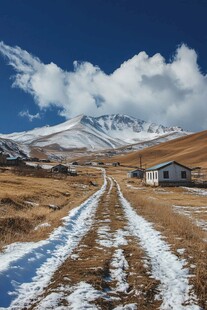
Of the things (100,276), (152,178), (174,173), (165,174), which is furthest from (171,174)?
(100,276)

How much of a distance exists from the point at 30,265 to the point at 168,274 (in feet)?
14.0

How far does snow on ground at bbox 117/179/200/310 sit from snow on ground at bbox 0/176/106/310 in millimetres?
3030

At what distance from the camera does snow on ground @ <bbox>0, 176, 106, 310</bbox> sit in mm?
7434

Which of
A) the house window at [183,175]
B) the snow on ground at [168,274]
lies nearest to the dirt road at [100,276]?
the snow on ground at [168,274]

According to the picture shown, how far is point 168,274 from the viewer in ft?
29.9

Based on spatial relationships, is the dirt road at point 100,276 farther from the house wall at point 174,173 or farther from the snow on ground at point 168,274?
the house wall at point 174,173

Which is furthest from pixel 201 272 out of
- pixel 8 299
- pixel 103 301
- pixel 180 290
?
pixel 8 299

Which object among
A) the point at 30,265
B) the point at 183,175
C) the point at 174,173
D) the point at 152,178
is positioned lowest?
the point at 30,265

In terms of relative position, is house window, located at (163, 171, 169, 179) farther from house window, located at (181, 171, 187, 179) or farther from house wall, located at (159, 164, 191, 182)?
house window, located at (181, 171, 187, 179)

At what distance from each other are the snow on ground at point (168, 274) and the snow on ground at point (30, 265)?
3.03m

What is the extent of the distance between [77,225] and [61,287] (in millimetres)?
10449

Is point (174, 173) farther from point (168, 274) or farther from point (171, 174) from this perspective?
point (168, 274)

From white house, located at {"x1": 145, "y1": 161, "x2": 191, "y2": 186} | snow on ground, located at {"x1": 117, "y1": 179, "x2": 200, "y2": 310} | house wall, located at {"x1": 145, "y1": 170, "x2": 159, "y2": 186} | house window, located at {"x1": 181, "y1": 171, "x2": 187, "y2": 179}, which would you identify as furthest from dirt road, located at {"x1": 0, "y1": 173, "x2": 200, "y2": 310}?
house window, located at {"x1": 181, "y1": 171, "x2": 187, "y2": 179}

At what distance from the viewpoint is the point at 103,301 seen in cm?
716
